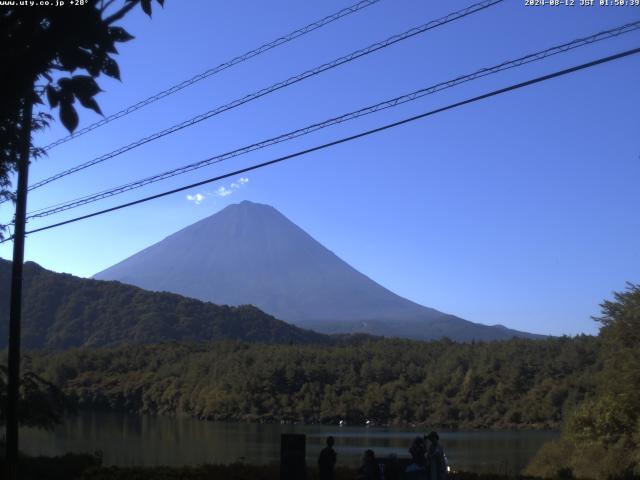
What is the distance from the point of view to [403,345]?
90.5m

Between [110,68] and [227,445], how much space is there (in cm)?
3953

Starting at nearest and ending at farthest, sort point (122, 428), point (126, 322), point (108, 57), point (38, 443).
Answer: point (108, 57)
point (38, 443)
point (122, 428)
point (126, 322)

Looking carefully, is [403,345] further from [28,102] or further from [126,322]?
[28,102]

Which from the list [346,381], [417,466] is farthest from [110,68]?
[346,381]

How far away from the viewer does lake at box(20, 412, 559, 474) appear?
107 feet

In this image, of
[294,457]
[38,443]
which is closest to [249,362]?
[38,443]

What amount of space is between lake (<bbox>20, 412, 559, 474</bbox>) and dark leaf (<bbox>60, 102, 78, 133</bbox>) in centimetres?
2226

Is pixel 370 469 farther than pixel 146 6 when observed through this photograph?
Yes

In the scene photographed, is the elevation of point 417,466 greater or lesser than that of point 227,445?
greater

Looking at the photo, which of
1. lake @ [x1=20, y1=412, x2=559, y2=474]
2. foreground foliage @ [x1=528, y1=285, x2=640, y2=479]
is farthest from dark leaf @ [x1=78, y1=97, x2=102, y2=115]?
foreground foliage @ [x1=528, y1=285, x2=640, y2=479]

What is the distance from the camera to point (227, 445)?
140 ft

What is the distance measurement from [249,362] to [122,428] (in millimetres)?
30301

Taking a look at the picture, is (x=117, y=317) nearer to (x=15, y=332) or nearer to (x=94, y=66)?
(x=15, y=332)

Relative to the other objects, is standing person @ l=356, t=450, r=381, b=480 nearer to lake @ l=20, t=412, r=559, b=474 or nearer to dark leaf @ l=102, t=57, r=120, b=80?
dark leaf @ l=102, t=57, r=120, b=80
